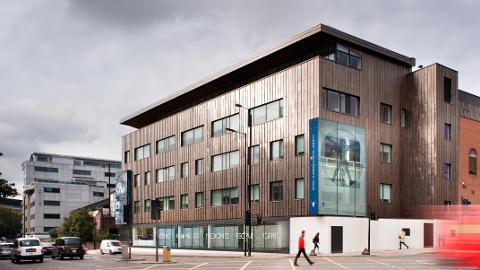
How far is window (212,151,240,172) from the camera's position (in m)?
49.8

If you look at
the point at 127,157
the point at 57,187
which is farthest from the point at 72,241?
the point at 57,187

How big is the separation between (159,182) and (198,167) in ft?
29.9

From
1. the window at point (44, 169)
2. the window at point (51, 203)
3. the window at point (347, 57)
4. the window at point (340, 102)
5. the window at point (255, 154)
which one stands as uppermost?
the window at point (347, 57)

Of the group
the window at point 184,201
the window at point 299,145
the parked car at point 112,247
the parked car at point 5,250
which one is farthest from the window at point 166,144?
the window at point 299,145

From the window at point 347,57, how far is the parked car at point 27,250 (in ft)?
86.6

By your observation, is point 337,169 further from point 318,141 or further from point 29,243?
point 29,243

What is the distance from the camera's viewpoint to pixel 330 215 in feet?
133

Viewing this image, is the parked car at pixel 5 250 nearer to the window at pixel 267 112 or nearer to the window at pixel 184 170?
the window at pixel 184 170

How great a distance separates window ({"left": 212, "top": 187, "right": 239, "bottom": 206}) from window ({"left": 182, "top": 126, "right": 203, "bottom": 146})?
6.27 meters

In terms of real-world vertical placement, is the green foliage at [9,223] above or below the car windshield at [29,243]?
below

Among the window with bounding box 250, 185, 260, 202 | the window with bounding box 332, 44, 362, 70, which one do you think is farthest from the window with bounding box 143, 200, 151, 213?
the window with bounding box 332, 44, 362, 70

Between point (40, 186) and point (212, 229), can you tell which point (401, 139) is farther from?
point (40, 186)

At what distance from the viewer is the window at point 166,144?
6112 centimetres

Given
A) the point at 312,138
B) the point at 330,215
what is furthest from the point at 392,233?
the point at 312,138
